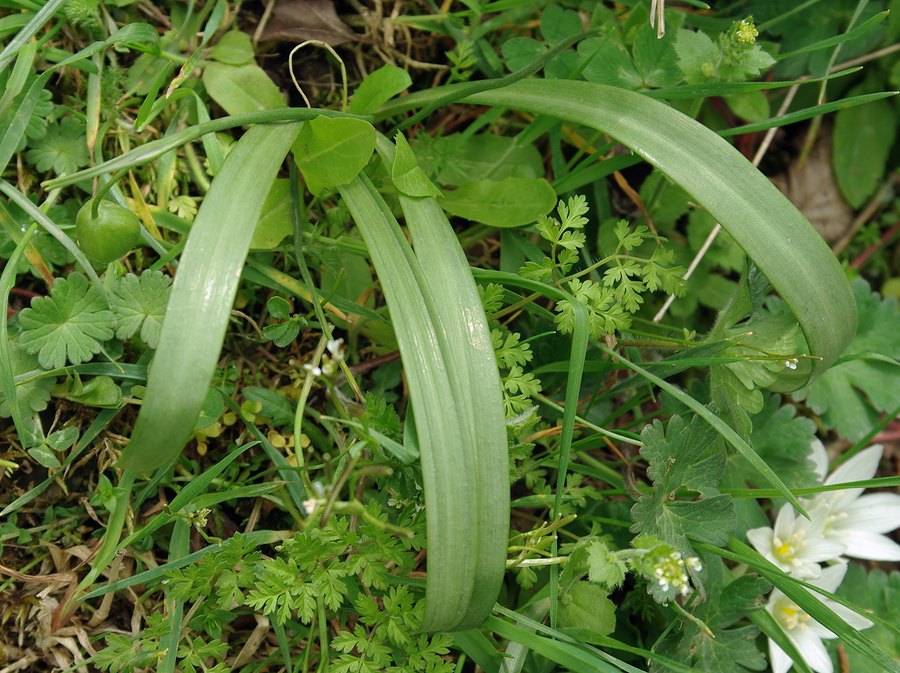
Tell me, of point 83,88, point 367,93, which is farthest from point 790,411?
point 83,88

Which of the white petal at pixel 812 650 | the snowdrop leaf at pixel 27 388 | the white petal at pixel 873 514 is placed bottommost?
the white petal at pixel 812 650

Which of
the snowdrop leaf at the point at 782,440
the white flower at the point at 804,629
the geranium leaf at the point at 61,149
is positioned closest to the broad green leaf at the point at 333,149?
the geranium leaf at the point at 61,149

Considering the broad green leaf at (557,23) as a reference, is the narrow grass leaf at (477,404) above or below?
below

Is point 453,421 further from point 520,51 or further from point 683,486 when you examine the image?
point 520,51

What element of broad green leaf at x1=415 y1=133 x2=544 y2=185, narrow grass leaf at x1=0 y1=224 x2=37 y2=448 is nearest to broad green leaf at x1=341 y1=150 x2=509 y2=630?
broad green leaf at x1=415 y1=133 x2=544 y2=185

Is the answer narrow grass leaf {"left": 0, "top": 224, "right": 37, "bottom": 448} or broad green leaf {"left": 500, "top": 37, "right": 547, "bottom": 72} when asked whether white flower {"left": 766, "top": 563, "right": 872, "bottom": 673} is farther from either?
narrow grass leaf {"left": 0, "top": 224, "right": 37, "bottom": 448}

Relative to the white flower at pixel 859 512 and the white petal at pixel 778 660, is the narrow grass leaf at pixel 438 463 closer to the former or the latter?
the white petal at pixel 778 660

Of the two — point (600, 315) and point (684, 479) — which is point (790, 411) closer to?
point (684, 479)
